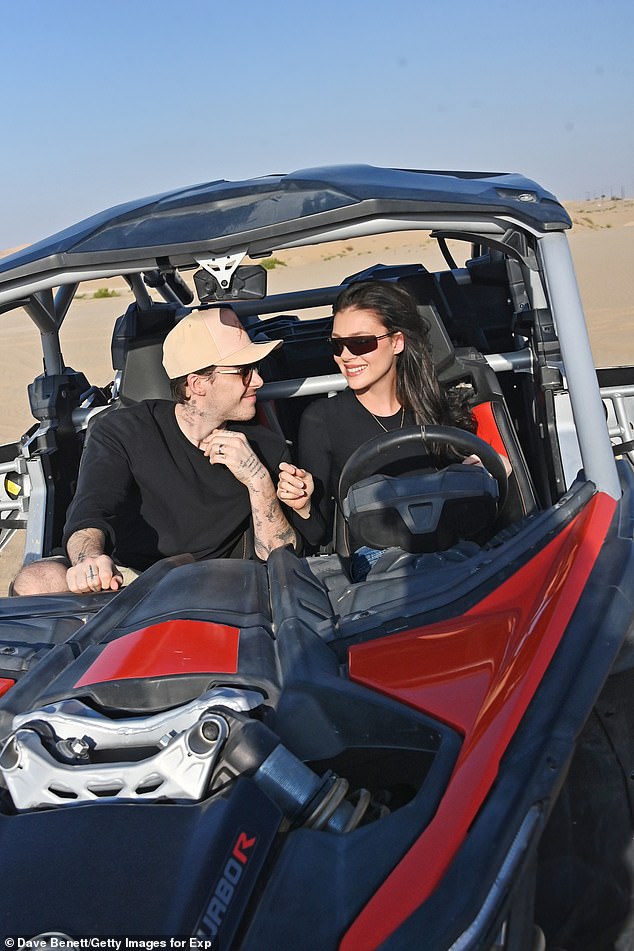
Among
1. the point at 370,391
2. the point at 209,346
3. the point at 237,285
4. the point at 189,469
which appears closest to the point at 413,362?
the point at 370,391

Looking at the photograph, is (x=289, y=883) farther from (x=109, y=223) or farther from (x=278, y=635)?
(x=109, y=223)

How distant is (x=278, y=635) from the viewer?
2.26m

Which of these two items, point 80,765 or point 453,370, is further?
point 453,370

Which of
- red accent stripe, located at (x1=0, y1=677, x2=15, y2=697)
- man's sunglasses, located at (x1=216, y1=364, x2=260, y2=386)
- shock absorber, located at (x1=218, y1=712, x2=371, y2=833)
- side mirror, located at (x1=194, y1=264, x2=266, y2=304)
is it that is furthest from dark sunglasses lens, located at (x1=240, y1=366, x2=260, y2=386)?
shock absorber, located at (x1=218, y1=712, x2=371, y2=833)

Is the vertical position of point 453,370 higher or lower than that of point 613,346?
higher

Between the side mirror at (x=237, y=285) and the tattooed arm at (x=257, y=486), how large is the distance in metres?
0.59

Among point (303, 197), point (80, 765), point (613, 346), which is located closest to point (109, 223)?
point (303, 197)

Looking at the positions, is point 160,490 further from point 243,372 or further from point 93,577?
point 93,577

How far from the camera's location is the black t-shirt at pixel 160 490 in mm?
3537

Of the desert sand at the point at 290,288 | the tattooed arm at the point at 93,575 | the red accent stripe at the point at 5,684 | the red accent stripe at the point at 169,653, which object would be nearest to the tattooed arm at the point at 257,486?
the tattooed arm at the point at 93,575

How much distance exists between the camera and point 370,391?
12.6ft

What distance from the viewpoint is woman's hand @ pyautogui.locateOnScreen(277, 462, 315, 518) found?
341 centimetres

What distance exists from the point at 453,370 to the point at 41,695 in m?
2.38

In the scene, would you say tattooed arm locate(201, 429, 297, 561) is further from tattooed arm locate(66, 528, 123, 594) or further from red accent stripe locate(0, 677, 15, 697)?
red accent stripe locate(0, 677, 15, 697)
